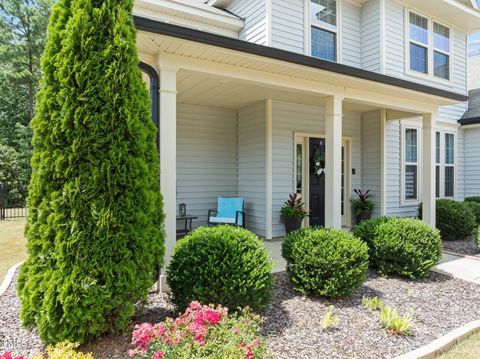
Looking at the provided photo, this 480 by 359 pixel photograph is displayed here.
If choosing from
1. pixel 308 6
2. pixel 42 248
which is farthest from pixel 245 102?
pixel 42 248

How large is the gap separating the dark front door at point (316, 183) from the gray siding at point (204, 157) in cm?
182

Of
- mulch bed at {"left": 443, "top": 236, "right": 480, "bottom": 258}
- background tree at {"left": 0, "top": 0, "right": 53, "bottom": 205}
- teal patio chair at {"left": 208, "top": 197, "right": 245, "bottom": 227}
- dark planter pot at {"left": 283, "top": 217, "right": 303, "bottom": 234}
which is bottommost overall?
mulch bed at {"left": 443, "top": 236, "right": 480, "bottom": 258}

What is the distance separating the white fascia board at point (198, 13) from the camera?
729 cm

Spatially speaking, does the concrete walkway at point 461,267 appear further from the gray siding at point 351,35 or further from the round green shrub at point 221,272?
the gray siding at point 351,35

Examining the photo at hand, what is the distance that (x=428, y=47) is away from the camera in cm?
885

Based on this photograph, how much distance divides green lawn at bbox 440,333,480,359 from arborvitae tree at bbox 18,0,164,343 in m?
2.73

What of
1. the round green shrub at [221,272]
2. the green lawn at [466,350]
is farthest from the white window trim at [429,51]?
the round green shrub at [221,272]

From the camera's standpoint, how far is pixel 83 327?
249cm

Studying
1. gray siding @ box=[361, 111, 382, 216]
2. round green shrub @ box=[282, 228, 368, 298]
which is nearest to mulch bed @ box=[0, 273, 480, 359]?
round green shrub @ box=[282, 228, 368, 298]

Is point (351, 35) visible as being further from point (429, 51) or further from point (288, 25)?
point (429, 51)

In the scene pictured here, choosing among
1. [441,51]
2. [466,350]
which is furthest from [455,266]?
[441,51]

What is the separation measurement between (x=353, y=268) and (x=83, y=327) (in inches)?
109

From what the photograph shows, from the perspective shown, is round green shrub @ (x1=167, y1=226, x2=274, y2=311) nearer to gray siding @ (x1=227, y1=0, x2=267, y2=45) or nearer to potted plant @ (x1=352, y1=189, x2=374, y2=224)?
gray siding @ (x1=227, y1=0, x2=267, y2=45)

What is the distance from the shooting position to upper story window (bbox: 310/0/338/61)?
7.42 meters
